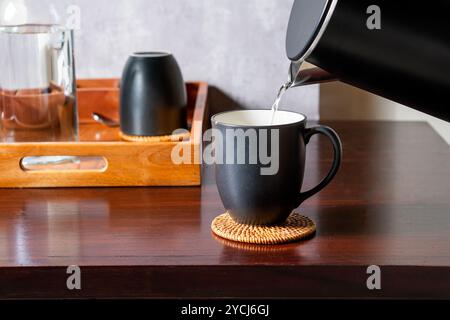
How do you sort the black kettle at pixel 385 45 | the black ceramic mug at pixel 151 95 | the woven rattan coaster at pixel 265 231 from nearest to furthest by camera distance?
the black kettle at pixel 385 45, the woven rattan coaster at pixel 265 231, the black ceramic mug at pixel 151 95

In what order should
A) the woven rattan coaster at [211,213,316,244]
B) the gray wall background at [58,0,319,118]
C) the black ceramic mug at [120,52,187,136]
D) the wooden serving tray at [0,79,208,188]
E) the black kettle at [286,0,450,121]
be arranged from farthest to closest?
the gray wall background at [58,0,319,118] < the black ceramic mug at [120,52,187,136] < the wooden serving tray at [0,79,208,188] < the woven rattan coaster at [211,213,316,244] < the black kettle at [286,0,450,121]

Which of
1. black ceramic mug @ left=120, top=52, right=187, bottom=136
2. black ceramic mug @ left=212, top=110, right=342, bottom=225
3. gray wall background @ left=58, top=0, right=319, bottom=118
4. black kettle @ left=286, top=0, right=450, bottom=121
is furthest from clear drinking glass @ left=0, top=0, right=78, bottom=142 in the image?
black kettle @ left=286, top=0, right=450, bottom=121

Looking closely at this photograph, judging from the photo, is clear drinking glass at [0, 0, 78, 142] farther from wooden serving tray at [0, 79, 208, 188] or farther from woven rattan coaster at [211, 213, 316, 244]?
woven rattan coaster at [211, 213, 316, 244]

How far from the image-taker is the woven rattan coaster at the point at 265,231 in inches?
33.9

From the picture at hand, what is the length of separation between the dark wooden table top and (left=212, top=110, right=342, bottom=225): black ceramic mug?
46mm

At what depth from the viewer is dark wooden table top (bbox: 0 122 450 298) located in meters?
0.80

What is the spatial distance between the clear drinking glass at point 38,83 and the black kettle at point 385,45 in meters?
0.53

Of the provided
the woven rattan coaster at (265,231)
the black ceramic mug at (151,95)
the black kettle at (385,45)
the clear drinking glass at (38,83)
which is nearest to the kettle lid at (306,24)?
the black kettle at (385,45)

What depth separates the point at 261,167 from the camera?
33.7 inches

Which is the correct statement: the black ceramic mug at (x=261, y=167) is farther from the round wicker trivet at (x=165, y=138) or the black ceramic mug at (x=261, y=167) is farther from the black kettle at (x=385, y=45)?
the round wicker trivet at (x=165, y=138)

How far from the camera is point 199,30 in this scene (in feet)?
4.78

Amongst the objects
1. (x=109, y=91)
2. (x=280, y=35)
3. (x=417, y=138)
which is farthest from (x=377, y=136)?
(x=109, y=91)

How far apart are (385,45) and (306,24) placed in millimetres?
93

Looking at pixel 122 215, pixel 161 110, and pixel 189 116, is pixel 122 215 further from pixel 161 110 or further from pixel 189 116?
pixel 189 116
